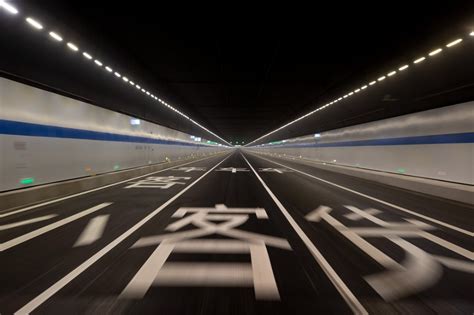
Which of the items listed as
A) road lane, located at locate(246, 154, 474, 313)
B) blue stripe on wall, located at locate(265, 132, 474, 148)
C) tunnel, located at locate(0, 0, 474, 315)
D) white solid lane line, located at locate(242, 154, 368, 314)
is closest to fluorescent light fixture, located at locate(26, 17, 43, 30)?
tunnel, located at locate(0, 0, 474, 315)

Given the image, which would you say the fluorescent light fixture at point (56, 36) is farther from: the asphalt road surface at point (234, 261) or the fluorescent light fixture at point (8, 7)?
the asphalt road surface at point (234, 261)

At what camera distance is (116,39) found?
8445 mm

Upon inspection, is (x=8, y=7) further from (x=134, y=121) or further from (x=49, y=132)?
(x=134, y=121)

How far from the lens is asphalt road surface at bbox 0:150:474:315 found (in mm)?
3287

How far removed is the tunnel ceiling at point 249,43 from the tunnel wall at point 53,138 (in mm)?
851

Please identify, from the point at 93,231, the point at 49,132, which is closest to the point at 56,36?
the point at 49,132

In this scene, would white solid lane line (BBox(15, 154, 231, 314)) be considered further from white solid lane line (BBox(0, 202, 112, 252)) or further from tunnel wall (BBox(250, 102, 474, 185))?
tunnel wall (BBox(250, 102, 474, 185))

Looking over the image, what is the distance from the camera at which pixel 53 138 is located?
36.8ft

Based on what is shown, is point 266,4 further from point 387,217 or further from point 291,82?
point 291,82

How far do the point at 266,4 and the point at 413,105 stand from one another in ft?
43.0

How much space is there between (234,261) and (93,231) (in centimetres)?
376

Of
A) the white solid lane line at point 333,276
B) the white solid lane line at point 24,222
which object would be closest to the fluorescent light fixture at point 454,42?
the white solid lane line at point 333,276

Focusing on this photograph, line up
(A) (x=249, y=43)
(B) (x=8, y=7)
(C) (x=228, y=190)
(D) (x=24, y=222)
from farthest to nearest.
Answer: (C) (x=228, y=190), (A) (x=249, y=43), (D) (x=24, y=222), (B) (x=8, y=7)

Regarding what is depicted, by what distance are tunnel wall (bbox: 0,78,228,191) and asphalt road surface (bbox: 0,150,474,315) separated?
2.38 metres
